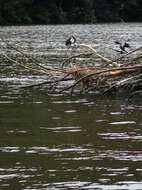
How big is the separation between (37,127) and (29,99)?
17.5ft

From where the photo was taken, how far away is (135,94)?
22.3m

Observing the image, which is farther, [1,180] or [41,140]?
[41,140]

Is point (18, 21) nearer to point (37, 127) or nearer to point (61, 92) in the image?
point (61, 92)

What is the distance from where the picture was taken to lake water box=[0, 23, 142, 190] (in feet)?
37.6

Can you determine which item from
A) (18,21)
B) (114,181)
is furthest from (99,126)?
(18,21)

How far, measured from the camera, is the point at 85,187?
1095 cm

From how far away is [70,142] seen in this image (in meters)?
14.6

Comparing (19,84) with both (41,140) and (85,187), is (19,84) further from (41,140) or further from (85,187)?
(85,187)

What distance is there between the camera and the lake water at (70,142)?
37.6 feet

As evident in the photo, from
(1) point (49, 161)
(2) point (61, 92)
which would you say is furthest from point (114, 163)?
(2) point (61, 92)

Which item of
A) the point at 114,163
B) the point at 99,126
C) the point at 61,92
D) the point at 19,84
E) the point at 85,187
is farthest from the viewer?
the point at 19,84

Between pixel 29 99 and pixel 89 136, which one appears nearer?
pixel 89 136

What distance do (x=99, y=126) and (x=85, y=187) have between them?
18.4ft

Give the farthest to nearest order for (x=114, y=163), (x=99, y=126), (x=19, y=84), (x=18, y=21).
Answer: (x=18, y=21)
(x=19, y=84)
(x=99, y=126)
(x=114, y=163)
